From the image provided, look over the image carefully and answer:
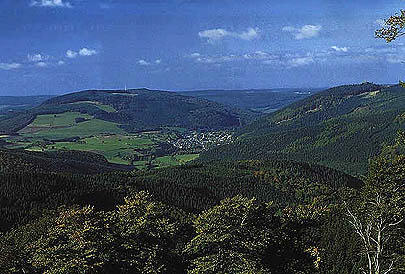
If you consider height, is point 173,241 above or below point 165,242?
below

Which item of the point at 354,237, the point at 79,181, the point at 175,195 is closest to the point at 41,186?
the point at 79,181

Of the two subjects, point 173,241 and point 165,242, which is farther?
point 173,241

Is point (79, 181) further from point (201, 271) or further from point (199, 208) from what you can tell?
point (201, 271)

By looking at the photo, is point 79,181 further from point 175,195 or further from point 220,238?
point 220,238

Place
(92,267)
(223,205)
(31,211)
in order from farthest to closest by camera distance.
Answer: (31,211)
(223,205)
(92,267)

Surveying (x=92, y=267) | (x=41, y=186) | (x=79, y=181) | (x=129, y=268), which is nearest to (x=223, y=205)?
(x=129, y=268)

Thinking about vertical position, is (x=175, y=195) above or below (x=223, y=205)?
below

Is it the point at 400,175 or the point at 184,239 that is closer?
the point at 184,239

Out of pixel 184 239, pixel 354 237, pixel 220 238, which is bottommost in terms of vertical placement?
pixel 354 237

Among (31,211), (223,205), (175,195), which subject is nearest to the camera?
(223,205)
